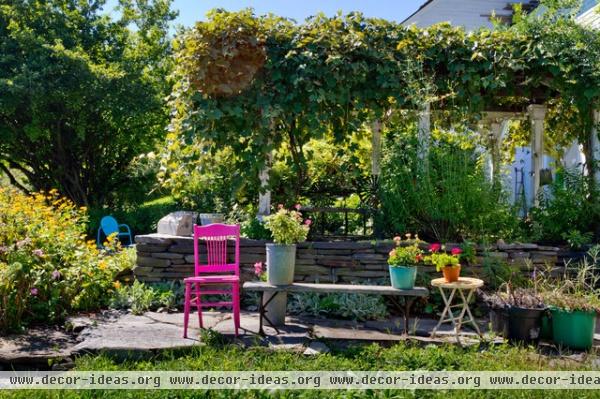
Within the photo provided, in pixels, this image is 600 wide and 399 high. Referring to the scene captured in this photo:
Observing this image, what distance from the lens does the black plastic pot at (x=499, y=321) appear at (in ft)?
13.0

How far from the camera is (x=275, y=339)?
3.90 m

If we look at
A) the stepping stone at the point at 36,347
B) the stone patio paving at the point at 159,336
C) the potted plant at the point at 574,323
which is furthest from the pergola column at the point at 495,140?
the stepping stone at the point at 36,347

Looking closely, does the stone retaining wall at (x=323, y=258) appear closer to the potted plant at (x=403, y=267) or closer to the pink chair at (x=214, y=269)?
the pink chair at (x=214, y=269)

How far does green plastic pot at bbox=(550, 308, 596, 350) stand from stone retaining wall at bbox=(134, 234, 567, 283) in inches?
46.5

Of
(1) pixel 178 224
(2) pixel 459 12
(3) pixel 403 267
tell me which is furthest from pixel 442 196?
(2) pixel 459 12

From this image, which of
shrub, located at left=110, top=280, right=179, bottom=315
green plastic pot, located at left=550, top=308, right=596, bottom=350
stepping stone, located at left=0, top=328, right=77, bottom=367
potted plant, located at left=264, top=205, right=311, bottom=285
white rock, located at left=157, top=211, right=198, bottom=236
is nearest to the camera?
stepping stone, located at left=0, top=328, right=77, bottom=367

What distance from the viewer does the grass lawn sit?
2908 millimetres

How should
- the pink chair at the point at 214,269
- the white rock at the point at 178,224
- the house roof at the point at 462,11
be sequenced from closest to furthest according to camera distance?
the pink chair at the point at 214,269, the white rock at the point at 178,224, the house roof at the point at 462,11

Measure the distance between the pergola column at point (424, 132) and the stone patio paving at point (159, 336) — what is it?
1693 mm

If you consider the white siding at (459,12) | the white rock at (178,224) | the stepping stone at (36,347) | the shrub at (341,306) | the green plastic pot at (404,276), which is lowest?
the stepping stone at (36,347)

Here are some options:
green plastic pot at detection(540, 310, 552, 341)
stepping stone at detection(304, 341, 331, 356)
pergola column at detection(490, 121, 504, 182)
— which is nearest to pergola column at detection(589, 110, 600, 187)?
pergola column at detection(490, 121, 504, 182)

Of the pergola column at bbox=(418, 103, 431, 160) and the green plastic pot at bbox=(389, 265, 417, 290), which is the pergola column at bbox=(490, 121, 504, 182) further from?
the green plastic pot at bbox=(389, 265, 417, 290)

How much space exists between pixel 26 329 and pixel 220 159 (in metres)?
2.54

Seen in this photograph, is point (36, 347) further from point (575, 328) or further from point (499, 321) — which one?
point (575, 328)
